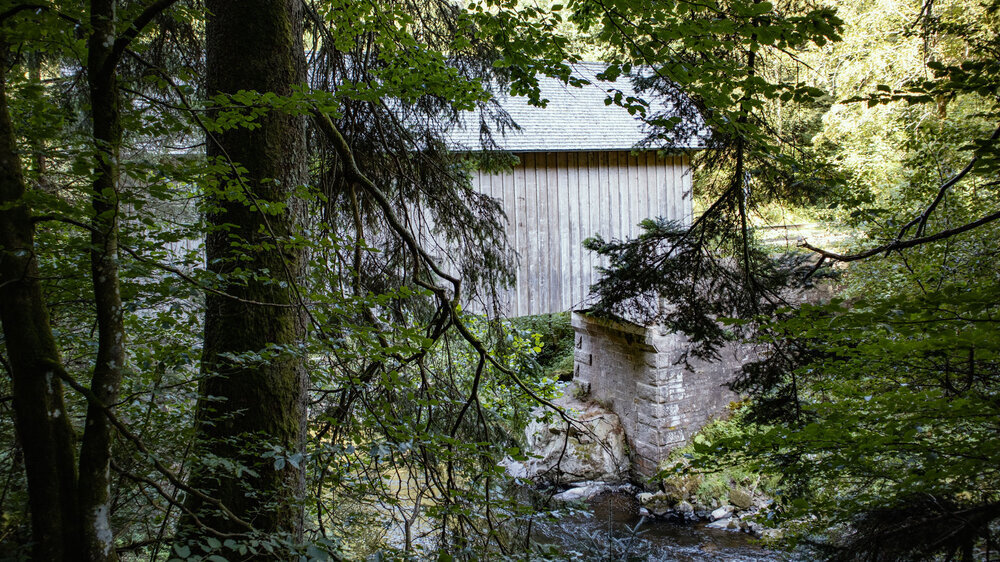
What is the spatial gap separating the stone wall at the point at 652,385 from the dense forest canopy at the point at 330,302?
4059mm

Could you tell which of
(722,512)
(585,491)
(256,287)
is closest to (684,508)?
(722,512)

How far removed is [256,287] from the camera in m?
2.19

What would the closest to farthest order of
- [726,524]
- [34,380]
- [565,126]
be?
[34,380]
[726,524]
[565,126]

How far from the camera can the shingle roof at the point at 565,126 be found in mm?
7586

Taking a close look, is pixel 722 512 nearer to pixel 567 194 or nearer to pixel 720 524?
pixel 720 524

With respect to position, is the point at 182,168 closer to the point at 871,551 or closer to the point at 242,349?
the point at 242,349

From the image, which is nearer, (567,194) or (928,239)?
(928,239)

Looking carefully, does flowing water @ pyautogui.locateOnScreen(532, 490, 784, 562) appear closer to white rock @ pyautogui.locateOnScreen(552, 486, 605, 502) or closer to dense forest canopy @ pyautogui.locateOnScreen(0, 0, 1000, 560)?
white rock @ pyautogui.locateOnScreen(552, 486, 605, 502)

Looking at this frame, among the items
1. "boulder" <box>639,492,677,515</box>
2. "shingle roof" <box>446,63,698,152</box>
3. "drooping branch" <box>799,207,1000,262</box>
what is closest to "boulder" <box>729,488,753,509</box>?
"boulder" <box>639,492,677,515</box>

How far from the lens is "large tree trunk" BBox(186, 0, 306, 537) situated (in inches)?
80.1

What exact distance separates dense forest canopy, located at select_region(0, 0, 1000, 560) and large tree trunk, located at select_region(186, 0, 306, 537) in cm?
1

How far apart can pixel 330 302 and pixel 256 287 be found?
52cm

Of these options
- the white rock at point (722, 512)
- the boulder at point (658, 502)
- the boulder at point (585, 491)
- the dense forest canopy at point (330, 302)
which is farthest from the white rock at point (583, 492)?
the dense forest canopy at point (330, 302)

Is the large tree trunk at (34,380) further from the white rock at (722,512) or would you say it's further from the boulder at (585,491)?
the white rock at (722,512)
